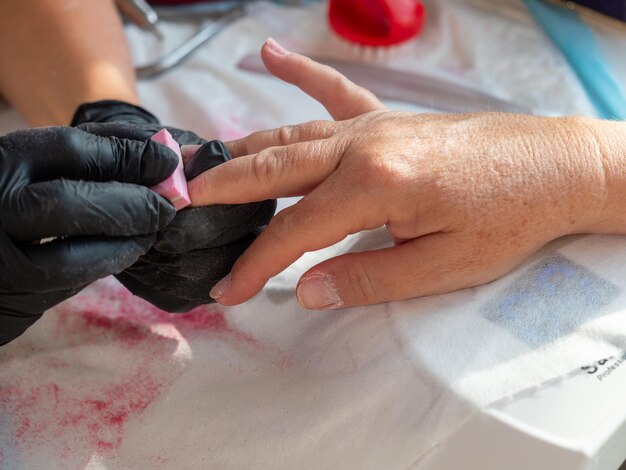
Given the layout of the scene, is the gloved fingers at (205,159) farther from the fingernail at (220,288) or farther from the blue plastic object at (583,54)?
the blue plastic object at (583,54)

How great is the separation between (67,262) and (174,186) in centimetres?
16

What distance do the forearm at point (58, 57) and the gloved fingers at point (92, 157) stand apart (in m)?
0.47

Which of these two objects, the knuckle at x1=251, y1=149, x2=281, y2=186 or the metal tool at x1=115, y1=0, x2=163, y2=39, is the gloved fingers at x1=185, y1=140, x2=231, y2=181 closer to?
the knuckle at x1=251, y1=149, x2=281, y2=186

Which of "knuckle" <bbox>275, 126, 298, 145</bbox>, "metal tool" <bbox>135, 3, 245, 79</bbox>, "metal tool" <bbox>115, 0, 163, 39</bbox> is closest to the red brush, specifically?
"metal tool" <bbox>135, 3, 245, 79</bbox>

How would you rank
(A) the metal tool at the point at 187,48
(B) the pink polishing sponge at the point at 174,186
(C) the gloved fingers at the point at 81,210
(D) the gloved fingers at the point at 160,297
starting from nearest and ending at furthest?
(C) the gloved fingers at the point at 81,210 < (B) the pink polishing sponge at the point at 174,186 < (D) the gloved fingers at the point at 160,297 < (A) the metal tool at the point at 187,48

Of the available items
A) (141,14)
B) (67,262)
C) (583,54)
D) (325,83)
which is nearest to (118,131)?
(67,262)

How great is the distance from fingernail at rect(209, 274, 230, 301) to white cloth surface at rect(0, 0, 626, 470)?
0.12 meters

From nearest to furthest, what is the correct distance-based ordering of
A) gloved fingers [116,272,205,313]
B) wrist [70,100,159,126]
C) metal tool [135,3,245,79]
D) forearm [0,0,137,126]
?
1. gloved fingers [116,272,205,313]
2. wrist [70,100,159,126]
3. forearm [0,0,137,126]
4. metal tool [135,3,245,79]

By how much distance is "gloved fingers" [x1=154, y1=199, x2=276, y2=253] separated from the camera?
87cm

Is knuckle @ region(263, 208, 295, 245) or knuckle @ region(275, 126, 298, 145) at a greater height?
knuckle @ region(275, 126, 298, 145)

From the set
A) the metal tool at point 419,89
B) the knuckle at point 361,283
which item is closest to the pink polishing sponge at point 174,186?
the knuckle at point 361,283

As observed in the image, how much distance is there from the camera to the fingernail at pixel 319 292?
91 centimetres

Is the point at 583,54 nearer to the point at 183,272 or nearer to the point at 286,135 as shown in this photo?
the point at 286,135

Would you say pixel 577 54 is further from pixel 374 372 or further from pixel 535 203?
pixel 374 372
